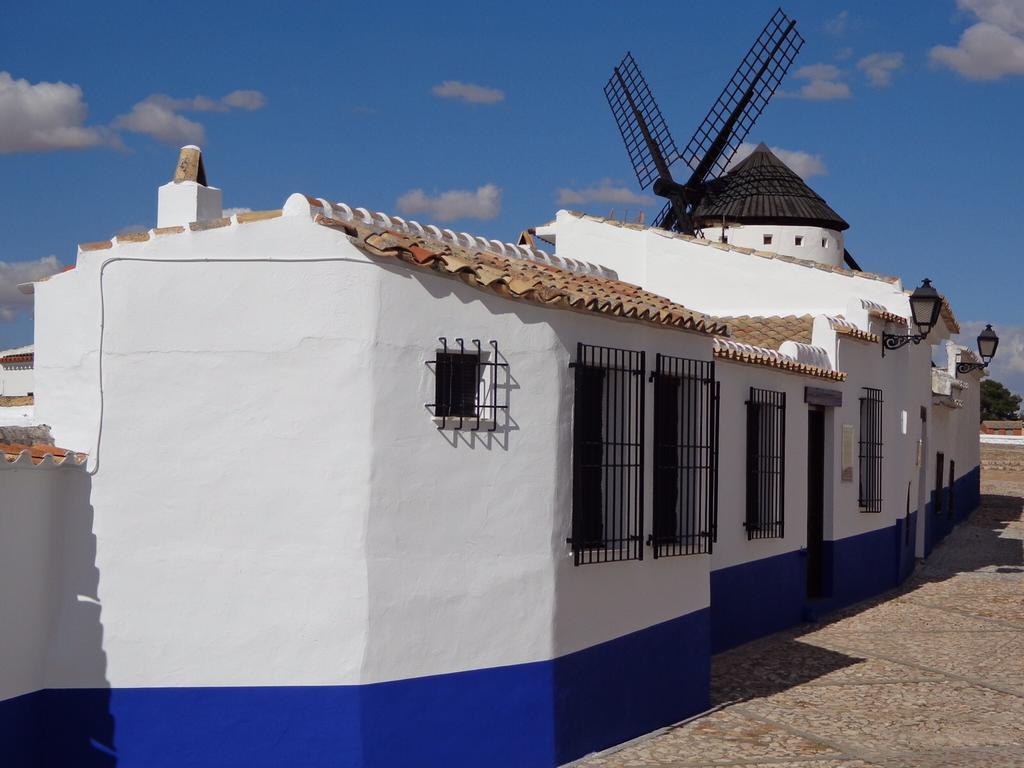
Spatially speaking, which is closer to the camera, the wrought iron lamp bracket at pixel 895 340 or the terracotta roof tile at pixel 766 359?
the terracotta roof tile at pixel 766 359

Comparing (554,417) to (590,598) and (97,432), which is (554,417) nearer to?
(590,598)

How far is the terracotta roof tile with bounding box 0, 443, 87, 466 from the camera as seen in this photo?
5898 mm

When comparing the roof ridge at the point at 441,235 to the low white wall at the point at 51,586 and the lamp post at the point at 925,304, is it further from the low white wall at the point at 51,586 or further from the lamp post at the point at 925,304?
the lamp post at the point at 925,304

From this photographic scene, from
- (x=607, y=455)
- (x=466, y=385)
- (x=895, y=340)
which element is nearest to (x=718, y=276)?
(x=895, y=340)

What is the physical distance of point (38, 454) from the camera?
6.19m

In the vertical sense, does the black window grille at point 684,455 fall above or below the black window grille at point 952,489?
above

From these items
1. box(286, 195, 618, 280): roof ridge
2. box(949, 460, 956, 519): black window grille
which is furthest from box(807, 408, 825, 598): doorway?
box(949, 460, 956, 519): black window grille

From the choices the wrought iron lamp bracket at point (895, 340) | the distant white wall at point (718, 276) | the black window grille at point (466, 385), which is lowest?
the black window grille at point (466, 385)

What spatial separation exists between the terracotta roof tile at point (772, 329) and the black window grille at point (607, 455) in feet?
21.4

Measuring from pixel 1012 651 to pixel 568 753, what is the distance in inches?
250

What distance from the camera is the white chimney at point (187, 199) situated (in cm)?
709

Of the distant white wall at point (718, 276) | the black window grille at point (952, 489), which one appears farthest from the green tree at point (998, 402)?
the distant white wall at point (718, 276)

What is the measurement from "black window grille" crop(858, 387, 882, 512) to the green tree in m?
62.4

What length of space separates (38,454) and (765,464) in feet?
24.2
